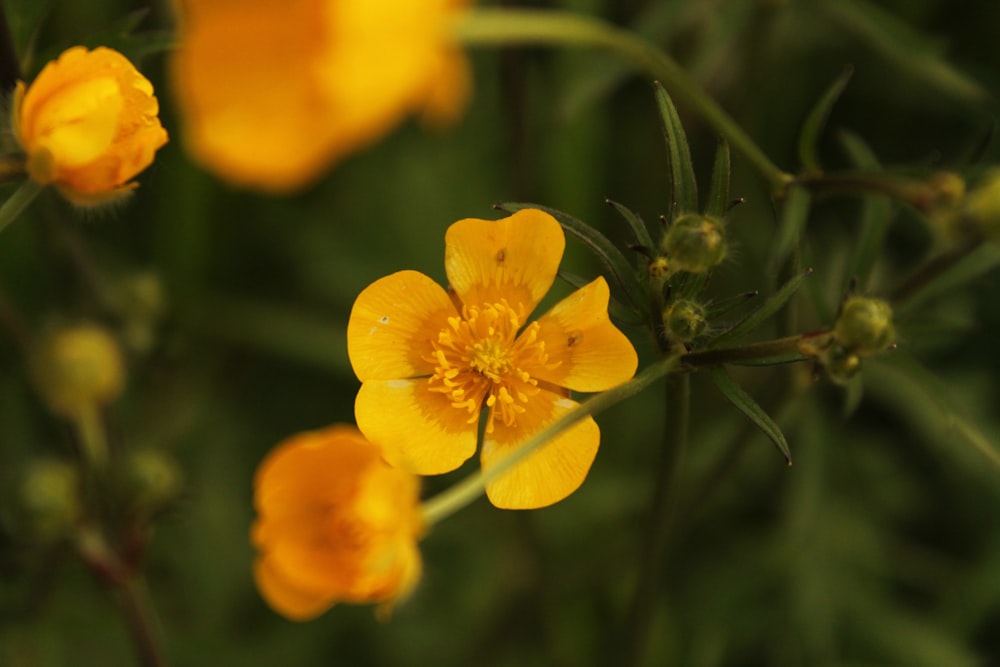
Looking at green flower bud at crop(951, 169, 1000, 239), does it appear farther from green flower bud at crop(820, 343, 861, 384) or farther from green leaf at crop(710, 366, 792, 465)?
green leaf at crop(710, 366, 792, 465)

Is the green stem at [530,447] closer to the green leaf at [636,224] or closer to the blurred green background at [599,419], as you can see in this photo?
the green leaf at [636,224]

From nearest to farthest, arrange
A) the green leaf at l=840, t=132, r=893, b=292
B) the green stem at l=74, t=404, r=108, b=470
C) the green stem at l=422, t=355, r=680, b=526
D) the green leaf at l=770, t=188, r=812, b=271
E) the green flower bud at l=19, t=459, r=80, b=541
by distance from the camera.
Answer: the green stem at l=422, t=355, r=680, b=526
the green leaf at l=770, t=188, r=812, b=271
the green leaf at l=840, t=132, r=893, b=292
the green flower bud at l=19, t=459, r=80, b=541
the green stem at l=74, t=404, r=108, b=470

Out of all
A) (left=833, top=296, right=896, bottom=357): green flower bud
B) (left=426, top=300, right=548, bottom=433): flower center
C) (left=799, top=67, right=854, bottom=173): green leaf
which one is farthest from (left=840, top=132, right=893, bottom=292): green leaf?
(left=426, top=300, right=548, bottom=433): flower center

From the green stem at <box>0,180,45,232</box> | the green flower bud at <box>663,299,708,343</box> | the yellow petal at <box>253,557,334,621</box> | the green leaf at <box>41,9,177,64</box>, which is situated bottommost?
the yellow petal at <box>253,557,334,621</box>

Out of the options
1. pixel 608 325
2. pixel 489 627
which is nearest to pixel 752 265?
pixel 489 627

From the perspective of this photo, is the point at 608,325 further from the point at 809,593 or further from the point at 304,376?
the point at 304,376

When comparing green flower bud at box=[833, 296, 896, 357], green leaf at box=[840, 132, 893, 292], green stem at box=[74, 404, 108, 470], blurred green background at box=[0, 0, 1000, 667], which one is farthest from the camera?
blurred green background at box=[0, 0, 1000, 667]
